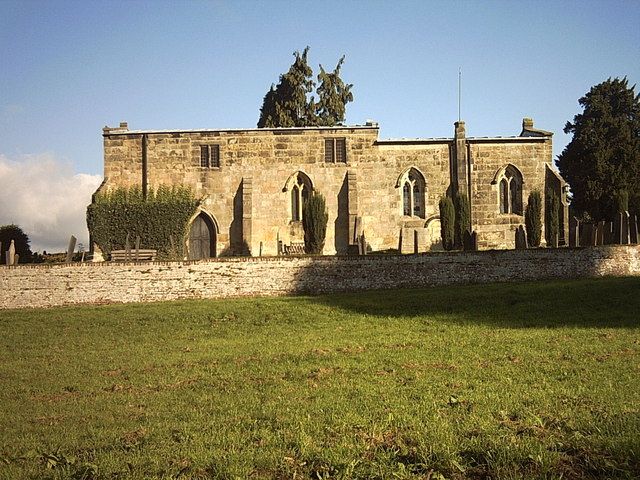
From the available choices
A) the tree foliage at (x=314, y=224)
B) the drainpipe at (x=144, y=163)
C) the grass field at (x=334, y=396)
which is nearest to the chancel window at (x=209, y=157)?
the drainpipe at (x=144, y=163)

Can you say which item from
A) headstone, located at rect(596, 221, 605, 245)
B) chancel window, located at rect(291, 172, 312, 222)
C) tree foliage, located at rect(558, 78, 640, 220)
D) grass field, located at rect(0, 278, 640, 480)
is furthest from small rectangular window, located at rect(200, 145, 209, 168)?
tree foliage, located at rect(558, 78, 640, 220)

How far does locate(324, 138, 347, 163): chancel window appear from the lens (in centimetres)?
3688

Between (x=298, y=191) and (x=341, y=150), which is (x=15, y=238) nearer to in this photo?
(x=298, y=191)

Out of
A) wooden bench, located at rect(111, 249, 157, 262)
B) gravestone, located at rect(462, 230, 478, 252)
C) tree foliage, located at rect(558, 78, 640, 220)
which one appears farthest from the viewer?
tree foliage, located at rect(558, 78, 640, 220)

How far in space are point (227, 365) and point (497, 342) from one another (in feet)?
17.8

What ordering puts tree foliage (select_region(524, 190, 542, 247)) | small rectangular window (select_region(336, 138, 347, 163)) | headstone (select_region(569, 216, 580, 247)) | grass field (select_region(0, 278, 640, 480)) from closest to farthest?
grass field (select_region(0, 278, 640, 480)) < headstone (select_region(569, 216, 580, 247)) < tree foliage (select_region(524, 190, 542, 247)) < small rectangular window (select_region(336, 138, 347, 163))

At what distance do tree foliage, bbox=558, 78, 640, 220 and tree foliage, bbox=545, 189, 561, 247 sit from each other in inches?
570

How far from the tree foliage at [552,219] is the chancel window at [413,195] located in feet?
22.6

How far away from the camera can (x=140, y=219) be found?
3534cm

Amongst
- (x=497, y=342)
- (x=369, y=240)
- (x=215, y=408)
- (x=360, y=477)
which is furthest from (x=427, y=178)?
(x=360, y=477)

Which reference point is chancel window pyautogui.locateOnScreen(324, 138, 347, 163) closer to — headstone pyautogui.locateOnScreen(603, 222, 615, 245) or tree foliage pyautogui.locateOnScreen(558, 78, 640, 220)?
headstone pyautogui.locateOnScreen(603, 222, 615, 245)

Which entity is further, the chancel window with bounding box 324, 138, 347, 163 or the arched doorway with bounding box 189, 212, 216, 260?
the chancel window with bounding box 324, 138, 347, 163

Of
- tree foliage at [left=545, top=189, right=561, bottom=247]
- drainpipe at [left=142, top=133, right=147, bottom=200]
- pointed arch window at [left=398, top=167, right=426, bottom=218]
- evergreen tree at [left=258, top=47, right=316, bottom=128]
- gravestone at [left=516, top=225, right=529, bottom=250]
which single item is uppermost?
evergreen tree at [left=258, top=47, right=316, bottom=128]

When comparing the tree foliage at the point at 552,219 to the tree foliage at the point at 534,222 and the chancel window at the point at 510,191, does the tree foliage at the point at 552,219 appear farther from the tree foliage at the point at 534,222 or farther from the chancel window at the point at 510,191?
the chancel window at the point at 510,191
